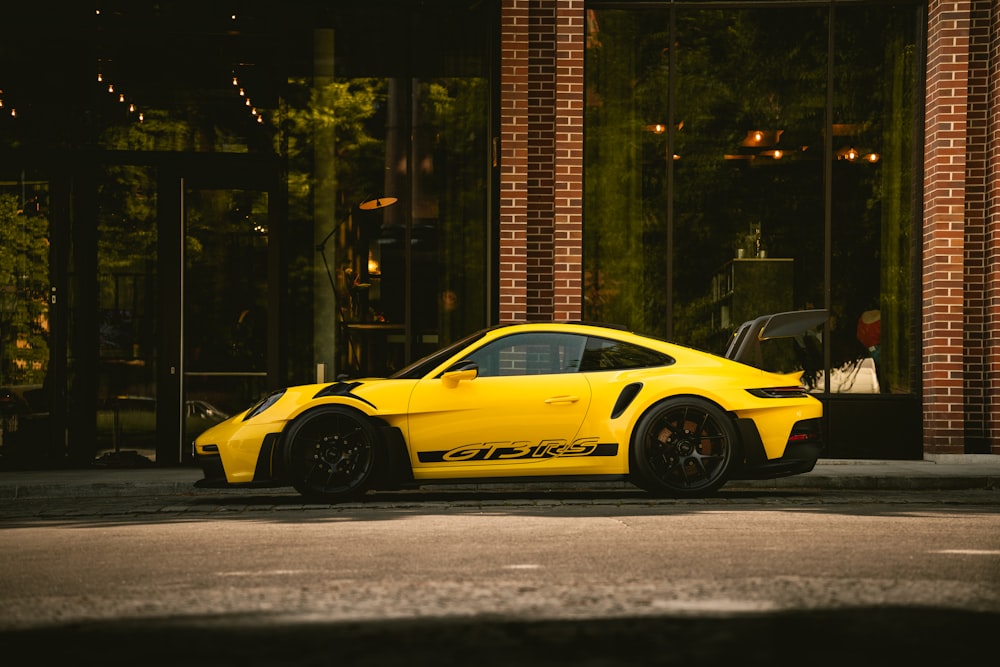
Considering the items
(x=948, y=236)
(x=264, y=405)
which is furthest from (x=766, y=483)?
(x=264, y=405)

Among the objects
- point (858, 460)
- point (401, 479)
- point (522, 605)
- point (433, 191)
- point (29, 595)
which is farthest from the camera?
point (433, 191)

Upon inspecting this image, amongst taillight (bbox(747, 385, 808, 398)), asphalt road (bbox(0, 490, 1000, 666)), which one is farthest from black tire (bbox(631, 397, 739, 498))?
asphalt road (bbox(0, 490, 1000, 666))

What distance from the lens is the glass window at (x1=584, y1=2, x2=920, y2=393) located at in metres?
14.0

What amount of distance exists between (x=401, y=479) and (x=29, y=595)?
4.13 metres

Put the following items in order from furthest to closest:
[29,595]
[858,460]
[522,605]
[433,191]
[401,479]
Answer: [433,191] → [858,460] → [401,479] → [29,595] → [522,605]

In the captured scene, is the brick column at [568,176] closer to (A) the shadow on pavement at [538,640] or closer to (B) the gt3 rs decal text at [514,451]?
(B) the gt3 rs decal text at [514,451]

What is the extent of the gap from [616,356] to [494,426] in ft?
3.76

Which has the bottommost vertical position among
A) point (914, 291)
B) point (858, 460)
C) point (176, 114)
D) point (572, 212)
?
point (858, 460)

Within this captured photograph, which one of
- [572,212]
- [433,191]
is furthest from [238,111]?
[572,212]

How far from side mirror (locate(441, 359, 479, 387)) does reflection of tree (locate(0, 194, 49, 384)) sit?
5691 millimetres

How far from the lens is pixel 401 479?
376 inches

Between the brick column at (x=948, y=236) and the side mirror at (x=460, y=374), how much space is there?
20.3ft

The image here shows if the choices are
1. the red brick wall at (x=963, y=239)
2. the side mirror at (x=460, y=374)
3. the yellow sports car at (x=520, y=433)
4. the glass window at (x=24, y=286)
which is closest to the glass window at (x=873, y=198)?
the red brick wall at (x=963, y=239)

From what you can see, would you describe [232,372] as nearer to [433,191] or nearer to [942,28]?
[433,191]
